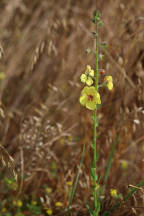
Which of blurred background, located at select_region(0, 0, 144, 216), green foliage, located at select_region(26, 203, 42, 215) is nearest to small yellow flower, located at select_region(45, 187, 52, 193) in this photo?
blurred background, located at select_region(0, 0, 144, 216)

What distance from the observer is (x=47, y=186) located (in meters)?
2.23

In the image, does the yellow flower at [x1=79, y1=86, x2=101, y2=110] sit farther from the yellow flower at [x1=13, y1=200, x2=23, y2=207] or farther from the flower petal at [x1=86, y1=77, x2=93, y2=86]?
the yellow flower at [x1=13, y1=200, x2=23, y2=207]

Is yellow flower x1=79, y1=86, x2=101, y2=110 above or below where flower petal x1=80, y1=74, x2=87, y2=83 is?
below

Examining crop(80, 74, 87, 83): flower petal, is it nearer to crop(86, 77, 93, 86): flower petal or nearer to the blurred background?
crop(86, 77, 93, 86): flower petal

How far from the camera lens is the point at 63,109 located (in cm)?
238

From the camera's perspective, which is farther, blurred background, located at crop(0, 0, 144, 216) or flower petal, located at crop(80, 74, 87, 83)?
blurred background, located at crop(0, 0, 144, 216)

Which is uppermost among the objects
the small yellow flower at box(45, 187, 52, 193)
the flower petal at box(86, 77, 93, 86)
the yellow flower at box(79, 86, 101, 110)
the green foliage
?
the flower petal at box(86, 77, 93, 86)

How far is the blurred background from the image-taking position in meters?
2.00

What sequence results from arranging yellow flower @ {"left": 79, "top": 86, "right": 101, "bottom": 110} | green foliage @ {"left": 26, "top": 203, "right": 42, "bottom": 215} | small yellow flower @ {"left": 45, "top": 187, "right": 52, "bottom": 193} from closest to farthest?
1. yellow flower @ {"left": 79, "top": 86, "right": 101, "bottom": 110}
2. green foliage @ {"left": 26, "top": 203, "right": 42, "bottom": 215}
3. small yellow flower @ {"left": 45, "top": 187, "right": 52, "bottom": 193}

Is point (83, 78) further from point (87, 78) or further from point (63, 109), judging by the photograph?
point (63, 109)

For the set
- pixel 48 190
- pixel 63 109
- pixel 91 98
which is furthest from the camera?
pixel 63 109

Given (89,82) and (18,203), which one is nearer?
(89,82)

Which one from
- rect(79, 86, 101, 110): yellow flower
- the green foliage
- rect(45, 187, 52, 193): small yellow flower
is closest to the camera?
rect(79, 86, 101, 110): yellow flower

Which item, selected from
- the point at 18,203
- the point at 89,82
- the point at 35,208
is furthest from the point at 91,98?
the point at 18,203
